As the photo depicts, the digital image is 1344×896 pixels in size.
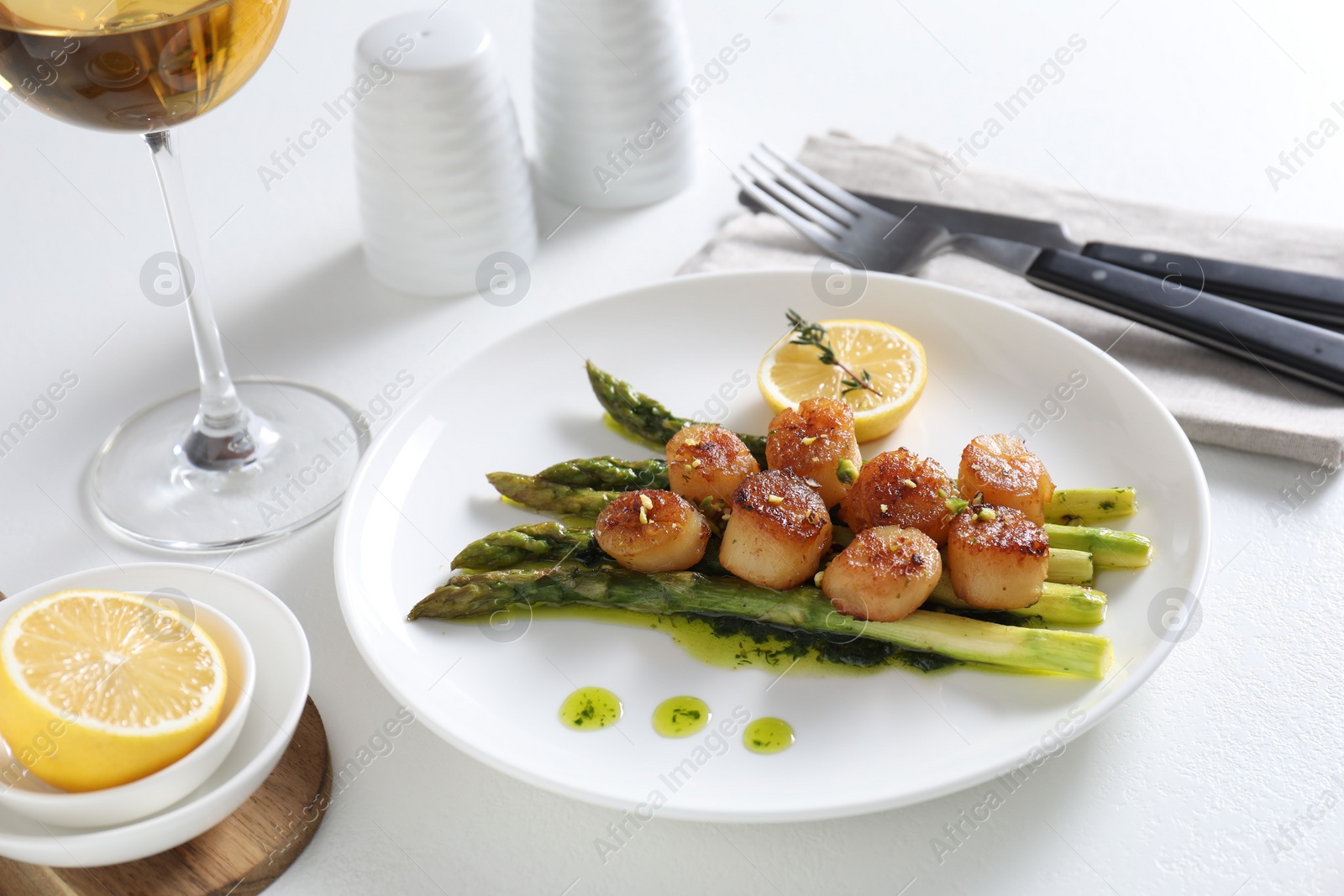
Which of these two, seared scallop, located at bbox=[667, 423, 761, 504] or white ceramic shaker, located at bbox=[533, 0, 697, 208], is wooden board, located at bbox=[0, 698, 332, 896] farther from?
white ceramic shaker, located at bbox=[533, 0, 697, 208]

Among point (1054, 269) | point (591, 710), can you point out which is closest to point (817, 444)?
point (591, 710)

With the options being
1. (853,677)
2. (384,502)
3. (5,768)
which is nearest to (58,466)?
(384,502)

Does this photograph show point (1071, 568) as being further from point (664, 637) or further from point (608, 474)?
point (608, 474)

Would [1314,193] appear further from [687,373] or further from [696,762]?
[696,762]

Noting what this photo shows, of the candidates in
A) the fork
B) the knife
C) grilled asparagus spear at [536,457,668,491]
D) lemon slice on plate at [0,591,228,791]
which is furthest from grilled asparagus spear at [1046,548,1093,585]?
lemon slice on plate at [0,591,228,791]

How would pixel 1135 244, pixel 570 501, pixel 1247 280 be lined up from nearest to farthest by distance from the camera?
pixel 570 501 → pixel 1247 280 → pixel 1135 244

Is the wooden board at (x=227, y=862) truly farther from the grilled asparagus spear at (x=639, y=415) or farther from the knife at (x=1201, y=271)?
the knife at (x=1201, y=271)

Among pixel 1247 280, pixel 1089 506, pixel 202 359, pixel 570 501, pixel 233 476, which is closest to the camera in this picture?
pixel 1089 506

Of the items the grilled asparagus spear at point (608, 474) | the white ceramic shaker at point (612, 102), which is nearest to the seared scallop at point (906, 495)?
the grilled asparagus spear at point (608, 474)
